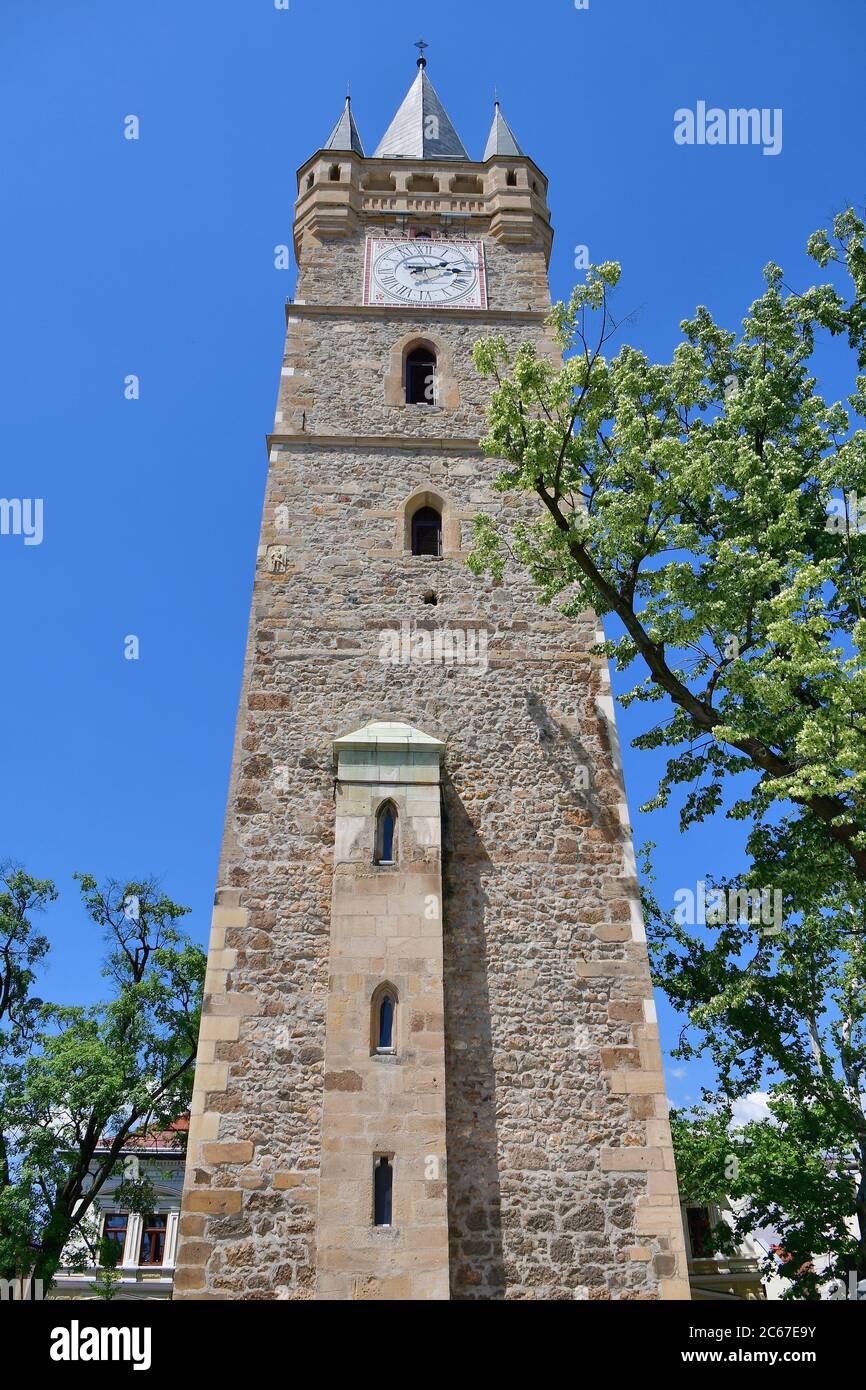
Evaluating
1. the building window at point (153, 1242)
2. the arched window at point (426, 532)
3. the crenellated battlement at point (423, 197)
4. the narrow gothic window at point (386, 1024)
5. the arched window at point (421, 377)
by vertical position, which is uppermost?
the crenellated battlement at point (423, 197)

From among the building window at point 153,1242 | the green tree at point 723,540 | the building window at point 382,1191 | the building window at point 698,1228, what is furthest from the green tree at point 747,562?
the building window at point 153,1242

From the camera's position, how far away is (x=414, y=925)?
1118cm

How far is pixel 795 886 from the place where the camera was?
1214 cm

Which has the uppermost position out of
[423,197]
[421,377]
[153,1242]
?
[423,197]

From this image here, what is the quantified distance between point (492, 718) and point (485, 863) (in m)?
1.88

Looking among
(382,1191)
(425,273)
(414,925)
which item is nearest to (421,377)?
(425,273)

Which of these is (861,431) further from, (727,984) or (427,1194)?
(427,1194)

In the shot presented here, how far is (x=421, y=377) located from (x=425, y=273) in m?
2.44

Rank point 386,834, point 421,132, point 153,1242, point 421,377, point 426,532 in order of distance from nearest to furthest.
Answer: point 386,834
point 426,532
point 421,377
point 421,132
point 153,1242

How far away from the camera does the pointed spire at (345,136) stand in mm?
20547

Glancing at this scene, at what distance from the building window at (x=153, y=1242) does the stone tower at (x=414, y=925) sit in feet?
72.8

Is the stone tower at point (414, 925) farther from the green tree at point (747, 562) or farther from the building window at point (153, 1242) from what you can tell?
the building window at point (153, 1242)

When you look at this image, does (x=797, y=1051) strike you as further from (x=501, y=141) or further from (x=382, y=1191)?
(x=501, y=141)

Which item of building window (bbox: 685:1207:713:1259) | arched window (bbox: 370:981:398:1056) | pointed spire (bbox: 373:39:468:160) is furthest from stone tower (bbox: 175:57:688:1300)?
building window (bbox: 685:1207:713:1259)
